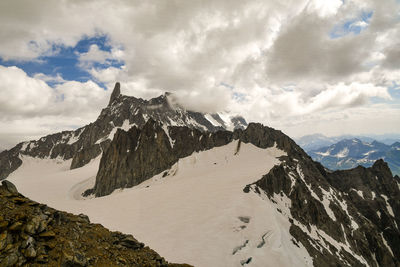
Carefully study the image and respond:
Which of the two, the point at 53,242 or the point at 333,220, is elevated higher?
the point at 53,242

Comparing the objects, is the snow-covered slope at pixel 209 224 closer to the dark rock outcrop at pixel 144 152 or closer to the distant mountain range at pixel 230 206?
the distant mountain range at pixel 230 206

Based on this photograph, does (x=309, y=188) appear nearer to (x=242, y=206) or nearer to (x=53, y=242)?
(x=242, y=206)

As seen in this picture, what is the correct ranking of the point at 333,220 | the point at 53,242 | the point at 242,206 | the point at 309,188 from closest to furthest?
1. the point at 53,242
2. the point at 242,206
3. the point at 333,220
4. the point at 309,188

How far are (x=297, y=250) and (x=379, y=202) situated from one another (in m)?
95.0

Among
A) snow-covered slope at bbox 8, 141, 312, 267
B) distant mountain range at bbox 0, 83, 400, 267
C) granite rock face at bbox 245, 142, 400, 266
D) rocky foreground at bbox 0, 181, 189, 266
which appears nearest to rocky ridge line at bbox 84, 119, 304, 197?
distant mountain range at bbox 0, 83, 400, 267

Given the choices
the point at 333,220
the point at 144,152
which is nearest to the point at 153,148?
the point at 144,152

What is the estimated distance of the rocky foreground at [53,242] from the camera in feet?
34.5

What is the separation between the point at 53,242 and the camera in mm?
11977

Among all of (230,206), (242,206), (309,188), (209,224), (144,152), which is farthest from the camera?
(144,152)

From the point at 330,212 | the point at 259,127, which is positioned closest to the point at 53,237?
the point at 330,212

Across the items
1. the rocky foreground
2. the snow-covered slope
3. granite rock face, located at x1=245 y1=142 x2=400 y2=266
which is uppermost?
the rocky foreground

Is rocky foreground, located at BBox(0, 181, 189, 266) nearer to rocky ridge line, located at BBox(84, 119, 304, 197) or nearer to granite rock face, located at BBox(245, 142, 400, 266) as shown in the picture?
granite rock face, located at BBox(245, 142, 400, 266)

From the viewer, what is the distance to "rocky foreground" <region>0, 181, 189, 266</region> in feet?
34.5

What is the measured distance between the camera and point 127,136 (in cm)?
12900
